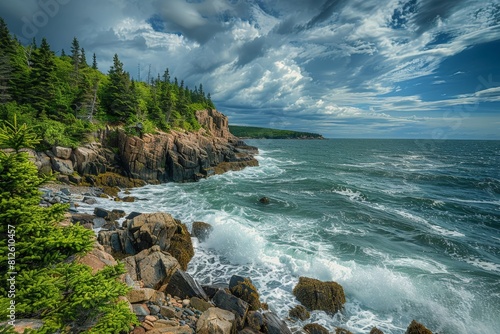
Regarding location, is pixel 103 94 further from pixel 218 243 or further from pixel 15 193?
pixel 15 193

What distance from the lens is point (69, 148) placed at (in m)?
29.0

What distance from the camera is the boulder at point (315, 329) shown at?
10555mm

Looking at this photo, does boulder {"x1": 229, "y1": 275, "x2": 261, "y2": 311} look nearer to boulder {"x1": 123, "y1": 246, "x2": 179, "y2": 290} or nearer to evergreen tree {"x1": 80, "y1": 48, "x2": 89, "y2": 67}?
boulder {"x1": 123, "y1": 246, "x2": 179, "y2": 290}

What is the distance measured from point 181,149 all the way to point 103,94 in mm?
18001

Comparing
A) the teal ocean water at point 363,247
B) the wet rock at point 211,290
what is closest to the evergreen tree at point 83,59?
the teal ocean water at point 363,247

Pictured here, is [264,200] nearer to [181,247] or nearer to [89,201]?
[181,247]

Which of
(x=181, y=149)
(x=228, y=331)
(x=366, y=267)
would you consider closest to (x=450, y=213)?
(x=366, y=267)

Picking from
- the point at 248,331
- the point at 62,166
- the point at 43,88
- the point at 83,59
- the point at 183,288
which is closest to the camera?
the point at 248,331

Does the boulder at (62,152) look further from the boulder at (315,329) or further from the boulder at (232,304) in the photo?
the boulder at (315,329)

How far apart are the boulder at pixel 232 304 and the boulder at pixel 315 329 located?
3.09 meters

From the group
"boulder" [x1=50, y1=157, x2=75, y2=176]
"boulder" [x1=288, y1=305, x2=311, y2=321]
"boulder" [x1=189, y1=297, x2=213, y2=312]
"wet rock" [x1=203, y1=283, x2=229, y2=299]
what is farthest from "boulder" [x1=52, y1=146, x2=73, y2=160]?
"boulder" [x1=288, y1=305, x2=311, y2=321]

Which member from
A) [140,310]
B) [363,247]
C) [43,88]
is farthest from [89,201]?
[363,247]

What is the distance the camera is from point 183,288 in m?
11.5

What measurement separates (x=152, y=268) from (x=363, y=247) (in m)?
16.3
